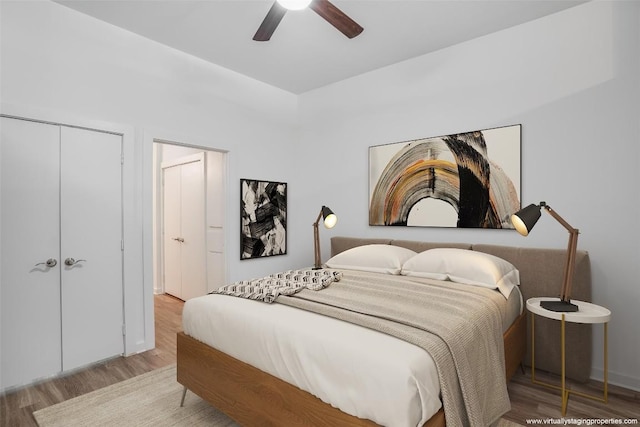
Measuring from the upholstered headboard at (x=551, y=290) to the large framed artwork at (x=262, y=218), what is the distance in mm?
2383

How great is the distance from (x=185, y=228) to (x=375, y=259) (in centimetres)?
284

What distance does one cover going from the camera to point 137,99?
307 centimetres

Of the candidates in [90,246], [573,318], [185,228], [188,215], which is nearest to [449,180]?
[573,318]

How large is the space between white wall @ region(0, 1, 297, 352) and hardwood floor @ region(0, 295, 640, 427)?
27 centimetres

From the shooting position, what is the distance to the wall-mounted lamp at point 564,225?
2195 mm

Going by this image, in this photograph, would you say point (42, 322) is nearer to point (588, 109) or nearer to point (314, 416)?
point (314, 416)

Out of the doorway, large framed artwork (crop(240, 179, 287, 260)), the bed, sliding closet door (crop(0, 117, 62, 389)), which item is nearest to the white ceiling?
the doorway

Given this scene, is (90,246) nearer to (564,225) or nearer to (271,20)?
(271,20)

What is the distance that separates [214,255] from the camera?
4.16 metres

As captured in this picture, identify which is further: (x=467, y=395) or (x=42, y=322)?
(x=42, y=322)

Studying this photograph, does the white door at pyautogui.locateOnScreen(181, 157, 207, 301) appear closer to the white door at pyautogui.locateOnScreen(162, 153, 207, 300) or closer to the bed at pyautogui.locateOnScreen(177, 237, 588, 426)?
the white door at pyautogui.locateOnScreen(162, 153, 207, 300)

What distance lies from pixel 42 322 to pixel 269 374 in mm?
2001

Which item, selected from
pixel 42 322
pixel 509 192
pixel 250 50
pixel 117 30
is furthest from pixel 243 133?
pixel 509 192

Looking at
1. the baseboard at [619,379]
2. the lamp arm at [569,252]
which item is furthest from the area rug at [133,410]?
the baseboard at [619,379]
